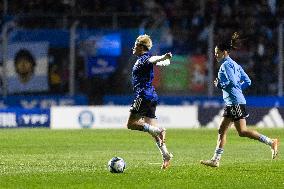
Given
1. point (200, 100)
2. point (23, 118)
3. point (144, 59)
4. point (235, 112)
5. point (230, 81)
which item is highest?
point (144, 59)

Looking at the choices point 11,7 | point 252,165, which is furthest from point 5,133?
point 252,165

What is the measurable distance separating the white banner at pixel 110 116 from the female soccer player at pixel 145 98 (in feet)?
62.0

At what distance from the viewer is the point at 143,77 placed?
16.7 metres

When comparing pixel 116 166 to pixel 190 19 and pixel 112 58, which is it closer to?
pixel 112 58

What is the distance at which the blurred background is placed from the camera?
119 feet

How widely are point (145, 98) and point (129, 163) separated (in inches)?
78.5

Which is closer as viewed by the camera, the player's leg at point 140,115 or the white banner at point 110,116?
the player's leg at point 140,115

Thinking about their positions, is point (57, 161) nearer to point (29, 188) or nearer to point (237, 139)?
point (29, 188)

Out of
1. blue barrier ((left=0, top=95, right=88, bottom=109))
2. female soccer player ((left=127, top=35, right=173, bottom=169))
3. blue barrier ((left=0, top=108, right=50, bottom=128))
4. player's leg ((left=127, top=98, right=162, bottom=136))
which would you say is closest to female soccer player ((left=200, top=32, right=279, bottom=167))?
female soccer player ((left=127, top=35, right=173, bottom=169))

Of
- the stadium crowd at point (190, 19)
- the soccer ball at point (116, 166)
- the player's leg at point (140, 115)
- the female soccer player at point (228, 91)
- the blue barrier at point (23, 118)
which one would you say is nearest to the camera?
the soccer ball at point (116, 166)

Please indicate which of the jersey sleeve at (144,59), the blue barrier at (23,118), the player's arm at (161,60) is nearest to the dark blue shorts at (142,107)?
the jersey sleeve at (144,59)

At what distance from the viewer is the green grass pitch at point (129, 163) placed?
14039 millimetres

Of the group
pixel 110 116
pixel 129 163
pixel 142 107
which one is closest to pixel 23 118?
pixel 110 116

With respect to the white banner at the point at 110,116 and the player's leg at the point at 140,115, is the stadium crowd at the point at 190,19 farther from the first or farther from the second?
the player's leg at the point at 140,115
